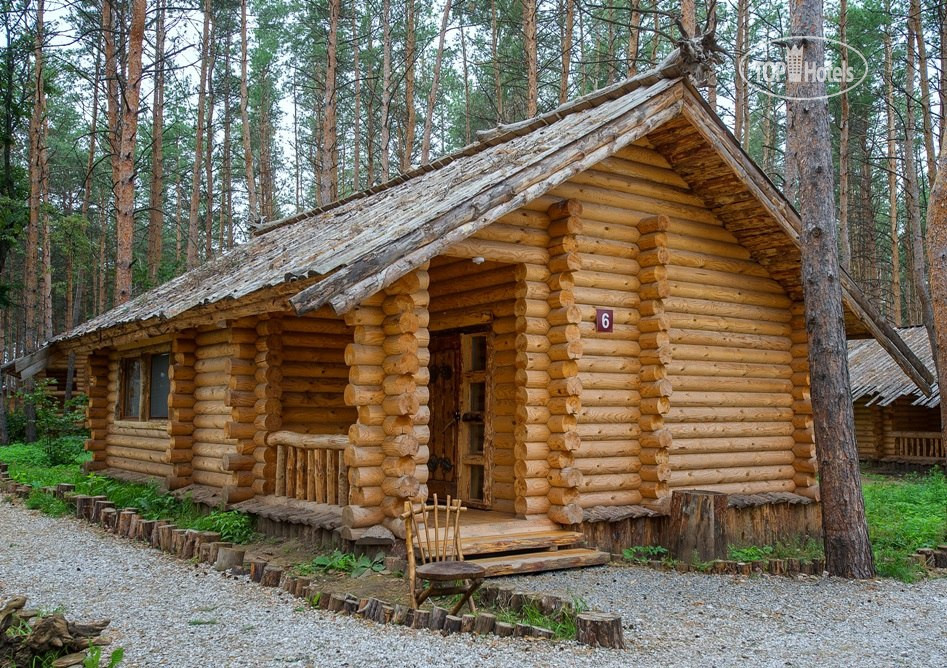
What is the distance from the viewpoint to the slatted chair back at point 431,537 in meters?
7.31

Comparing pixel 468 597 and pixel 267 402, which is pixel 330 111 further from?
pixel 468 597

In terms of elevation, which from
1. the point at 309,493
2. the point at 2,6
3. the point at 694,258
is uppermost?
the point at 2,6

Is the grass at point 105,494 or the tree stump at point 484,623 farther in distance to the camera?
the grass at point 105,494

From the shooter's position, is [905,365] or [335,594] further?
[905,365]

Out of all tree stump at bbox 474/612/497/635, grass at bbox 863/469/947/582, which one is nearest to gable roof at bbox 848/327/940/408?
grass at bbox 863/469/947/582

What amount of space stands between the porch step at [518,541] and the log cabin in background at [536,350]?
0.10ft

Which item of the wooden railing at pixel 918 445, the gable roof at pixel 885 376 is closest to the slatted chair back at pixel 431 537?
the gable roof at pixel 885 376

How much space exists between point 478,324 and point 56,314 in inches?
1549

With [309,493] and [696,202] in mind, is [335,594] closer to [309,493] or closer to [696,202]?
[309,493]

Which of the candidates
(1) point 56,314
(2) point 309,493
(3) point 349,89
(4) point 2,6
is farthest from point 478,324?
(1) point 56,314

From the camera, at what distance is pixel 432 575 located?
6.57 m

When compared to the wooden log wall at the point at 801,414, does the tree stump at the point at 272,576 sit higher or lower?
lower

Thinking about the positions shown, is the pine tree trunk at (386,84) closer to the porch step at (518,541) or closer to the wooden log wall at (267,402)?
the wooden log wall at (267,402)

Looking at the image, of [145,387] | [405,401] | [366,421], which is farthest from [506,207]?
[145,387]
